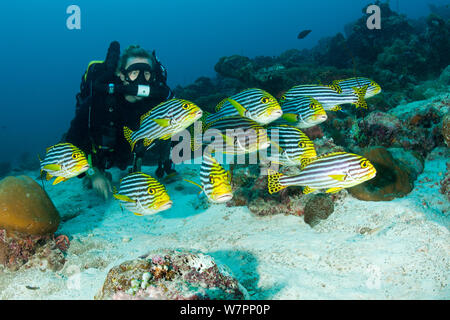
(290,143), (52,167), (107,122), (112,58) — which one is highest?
(112,58)

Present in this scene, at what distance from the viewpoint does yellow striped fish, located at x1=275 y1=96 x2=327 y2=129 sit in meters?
3.48

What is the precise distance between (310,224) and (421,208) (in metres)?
1.61

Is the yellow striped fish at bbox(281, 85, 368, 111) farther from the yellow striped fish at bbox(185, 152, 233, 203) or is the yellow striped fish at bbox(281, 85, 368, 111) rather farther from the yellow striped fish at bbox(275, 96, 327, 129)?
the yellow striped fish at bbox(185, 152, 233, 203)

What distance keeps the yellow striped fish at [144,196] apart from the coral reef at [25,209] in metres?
1.99

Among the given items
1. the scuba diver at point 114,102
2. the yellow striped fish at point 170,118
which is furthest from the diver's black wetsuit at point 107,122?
the yellow striped fish at point 170,118

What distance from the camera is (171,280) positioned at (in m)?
2.34

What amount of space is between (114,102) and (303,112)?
4528 millimetres

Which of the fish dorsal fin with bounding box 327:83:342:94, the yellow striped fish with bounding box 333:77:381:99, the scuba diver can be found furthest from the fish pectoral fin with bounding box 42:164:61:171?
the yellow striped fish with bounding box 333:77:381:99

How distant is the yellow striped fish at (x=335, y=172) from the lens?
287 cm

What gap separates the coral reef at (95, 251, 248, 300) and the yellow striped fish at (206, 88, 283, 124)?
1.78 metres

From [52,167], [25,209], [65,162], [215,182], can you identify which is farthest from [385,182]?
[25,209]

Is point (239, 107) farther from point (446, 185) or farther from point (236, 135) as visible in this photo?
point (446, 185)

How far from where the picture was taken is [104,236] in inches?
204

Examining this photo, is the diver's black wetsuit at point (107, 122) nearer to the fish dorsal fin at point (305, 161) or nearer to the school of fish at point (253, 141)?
the school of fish at point (253, 141)
